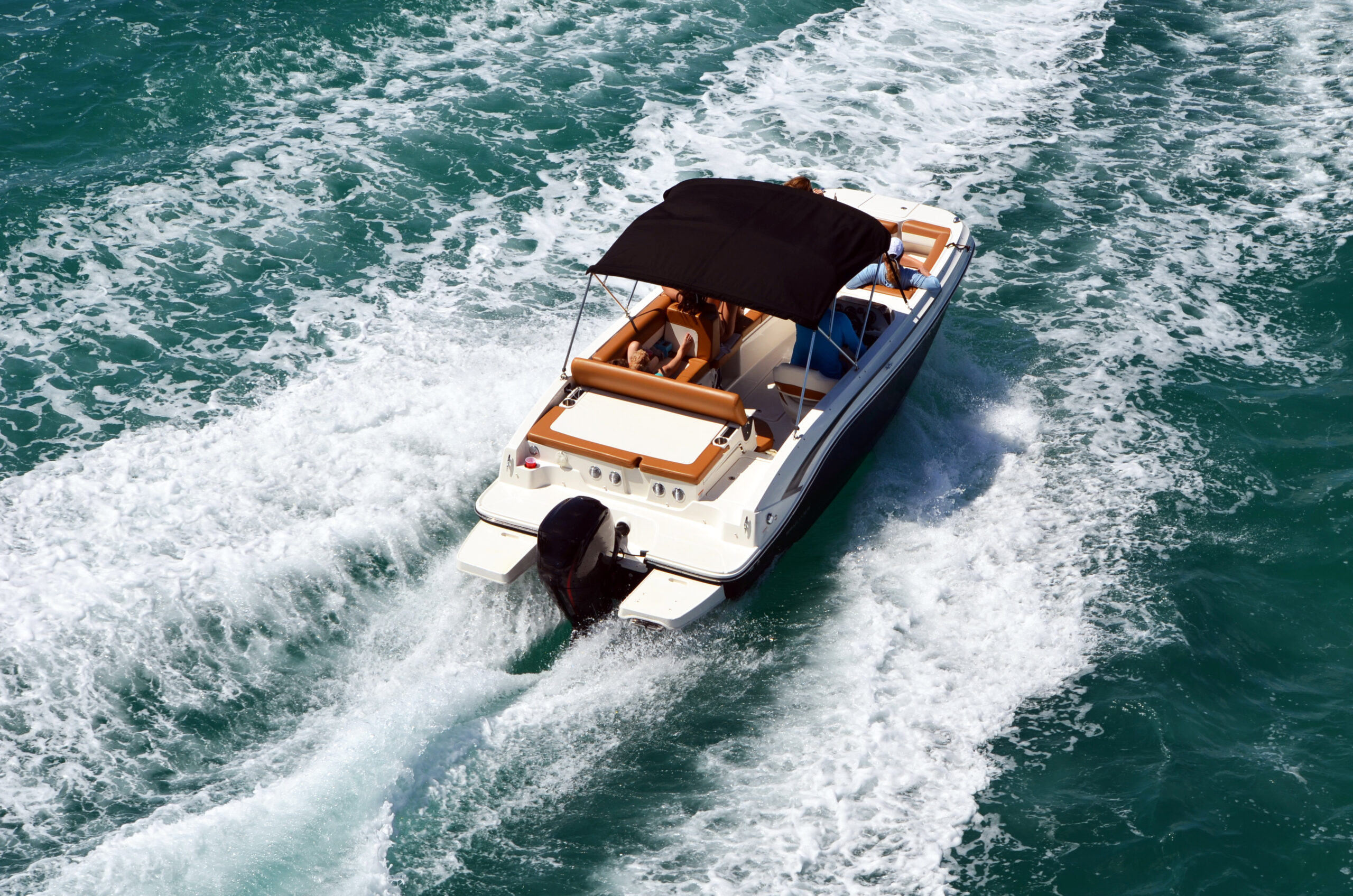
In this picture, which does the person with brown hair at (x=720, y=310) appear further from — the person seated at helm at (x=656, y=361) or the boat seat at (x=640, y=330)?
the person seated at helm at (x=656, y=361)

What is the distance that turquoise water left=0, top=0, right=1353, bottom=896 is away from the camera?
6441mm

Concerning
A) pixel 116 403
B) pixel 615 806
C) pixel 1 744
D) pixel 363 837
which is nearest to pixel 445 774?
pixel 363 837

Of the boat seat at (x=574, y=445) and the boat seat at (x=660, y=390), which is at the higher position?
the boat seat at (x=660, y=390)

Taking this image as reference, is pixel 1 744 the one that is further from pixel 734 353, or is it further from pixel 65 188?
pixel 65 188

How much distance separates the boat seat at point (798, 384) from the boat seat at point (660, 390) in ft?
2.21

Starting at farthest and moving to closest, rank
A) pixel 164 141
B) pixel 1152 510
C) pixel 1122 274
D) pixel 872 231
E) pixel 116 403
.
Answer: pixel 164 141
pixel 1122 274
pixel 116 403
pixel 1152 510
pixel 872 231

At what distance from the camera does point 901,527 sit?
8672mm

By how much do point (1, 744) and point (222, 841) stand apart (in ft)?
5.70

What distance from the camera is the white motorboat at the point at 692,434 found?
7332mm

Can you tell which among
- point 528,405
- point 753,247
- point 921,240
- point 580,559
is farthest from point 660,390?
point 921,240

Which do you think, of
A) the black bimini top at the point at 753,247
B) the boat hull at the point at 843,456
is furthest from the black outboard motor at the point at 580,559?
the black bimini top at the point at 753,247

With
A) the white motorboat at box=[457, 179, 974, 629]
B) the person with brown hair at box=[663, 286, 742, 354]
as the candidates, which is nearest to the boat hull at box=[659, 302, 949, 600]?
the white motorboat at box=[457, 179, 974, 629]

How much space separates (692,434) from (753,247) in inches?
52.9

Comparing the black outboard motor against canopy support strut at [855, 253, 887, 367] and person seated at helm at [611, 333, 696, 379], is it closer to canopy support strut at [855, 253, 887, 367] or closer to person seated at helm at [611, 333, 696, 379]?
person seated at helm at [611, 333, 696, 379]
